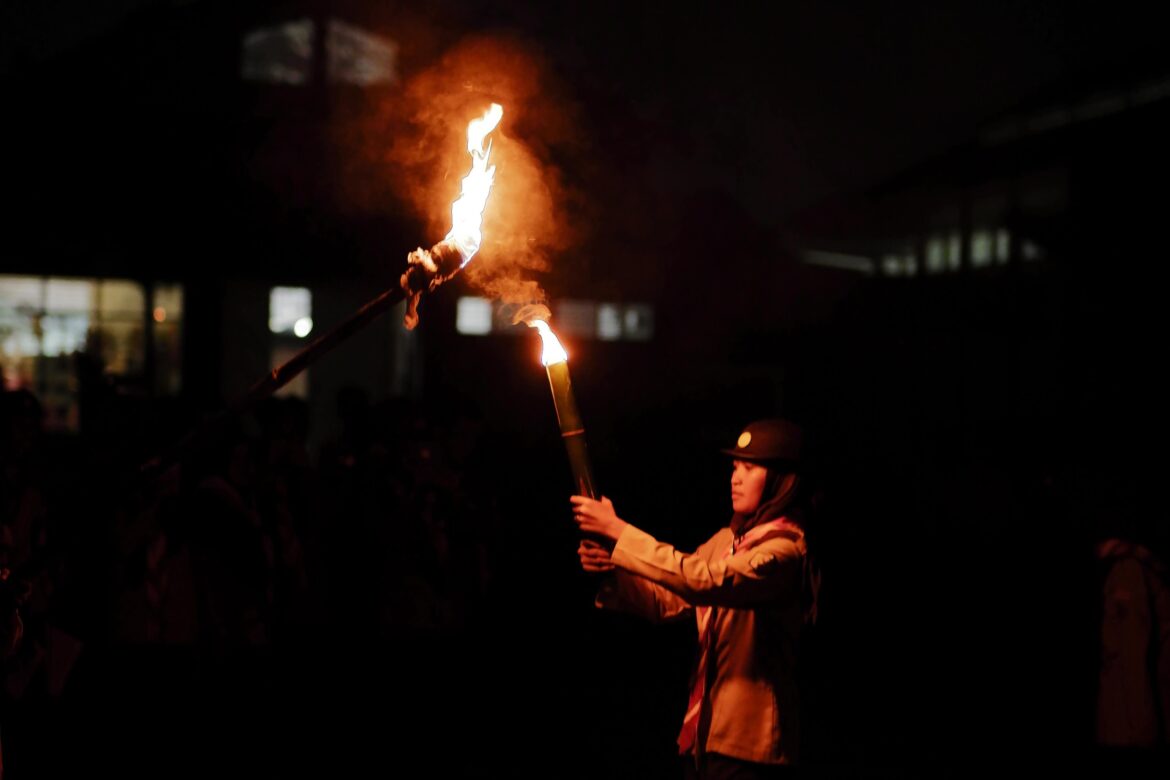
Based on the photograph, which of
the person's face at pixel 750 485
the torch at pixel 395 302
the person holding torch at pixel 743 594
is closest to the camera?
the torch at pixel 395 302

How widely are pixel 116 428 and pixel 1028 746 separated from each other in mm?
5701

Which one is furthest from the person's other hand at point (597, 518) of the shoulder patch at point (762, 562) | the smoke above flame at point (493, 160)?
the smoke above flame at point (493, 160)

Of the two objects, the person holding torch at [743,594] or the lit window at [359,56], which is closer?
the person holding torch at [743,594]

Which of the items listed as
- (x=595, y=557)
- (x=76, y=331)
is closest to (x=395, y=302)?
(x=595, y=557)

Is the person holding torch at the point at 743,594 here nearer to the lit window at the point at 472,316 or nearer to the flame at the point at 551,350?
the flame at the point at 551,350

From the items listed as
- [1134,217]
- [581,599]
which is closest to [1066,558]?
[581,599]

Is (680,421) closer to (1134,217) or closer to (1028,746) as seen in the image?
(1028,746)

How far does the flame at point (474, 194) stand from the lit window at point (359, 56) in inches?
518

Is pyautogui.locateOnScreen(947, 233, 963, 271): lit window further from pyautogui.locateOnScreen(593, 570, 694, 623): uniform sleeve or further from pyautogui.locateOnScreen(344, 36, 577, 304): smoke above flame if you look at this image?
pyautogui.locateOnScreen(593, 570, 694, 623): uniform sleeve

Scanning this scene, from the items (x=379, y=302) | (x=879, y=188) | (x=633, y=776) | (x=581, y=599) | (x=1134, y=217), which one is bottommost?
(x=633, y=776)

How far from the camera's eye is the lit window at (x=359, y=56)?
55.2 ft

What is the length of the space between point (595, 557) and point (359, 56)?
15.3m

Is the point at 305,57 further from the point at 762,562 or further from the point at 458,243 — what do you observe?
the point at 762,562

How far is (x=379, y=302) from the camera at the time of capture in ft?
10.5
